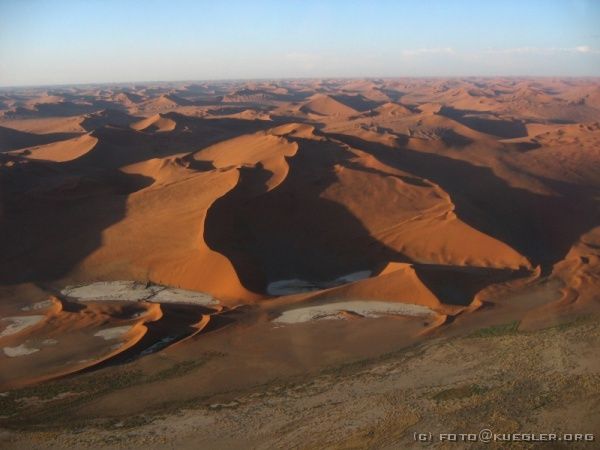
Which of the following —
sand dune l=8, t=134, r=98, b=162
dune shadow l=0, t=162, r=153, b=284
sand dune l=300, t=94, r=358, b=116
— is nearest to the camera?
dune shadow l=0, t=162, r=153, b=284

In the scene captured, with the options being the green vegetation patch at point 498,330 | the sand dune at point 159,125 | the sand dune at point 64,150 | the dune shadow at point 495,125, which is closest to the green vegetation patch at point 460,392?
the green vegetation patch at point 498,330

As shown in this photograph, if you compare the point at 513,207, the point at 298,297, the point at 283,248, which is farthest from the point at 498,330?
the point at 513,207

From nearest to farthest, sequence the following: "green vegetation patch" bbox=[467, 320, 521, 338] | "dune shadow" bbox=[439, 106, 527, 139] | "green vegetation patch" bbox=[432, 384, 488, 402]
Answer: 1. "green vegetation patch" bbox=[432, 384, 488, 402]
2. "green vegetation patch" bbox=[467, 320, 521, 338]
3. "dune shadow" bbox=[439, 106, 527, 139]

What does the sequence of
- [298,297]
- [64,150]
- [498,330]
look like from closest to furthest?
[498,330] → [298,297] → [64,150]

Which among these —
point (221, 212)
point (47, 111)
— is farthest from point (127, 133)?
point (47, 111)

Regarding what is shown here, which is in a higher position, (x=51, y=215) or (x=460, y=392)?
(x=51, y=215)

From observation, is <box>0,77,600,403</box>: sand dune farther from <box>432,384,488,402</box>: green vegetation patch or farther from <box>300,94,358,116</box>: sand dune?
<box>300,94,358,116</box>: sand dune

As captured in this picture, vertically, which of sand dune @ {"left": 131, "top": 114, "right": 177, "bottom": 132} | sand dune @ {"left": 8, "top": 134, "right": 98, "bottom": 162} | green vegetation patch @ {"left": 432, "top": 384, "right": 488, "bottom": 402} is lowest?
green vegetation patch @ {"left": 432, "top": 384, "right": 488, "bottom": 402}

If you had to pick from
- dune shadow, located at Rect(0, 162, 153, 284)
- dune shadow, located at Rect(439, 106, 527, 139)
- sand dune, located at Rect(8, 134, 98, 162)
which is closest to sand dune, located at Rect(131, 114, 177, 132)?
sand dune, located at Rect(8, 134, 98, 162)

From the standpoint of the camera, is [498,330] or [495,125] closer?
[498,330]

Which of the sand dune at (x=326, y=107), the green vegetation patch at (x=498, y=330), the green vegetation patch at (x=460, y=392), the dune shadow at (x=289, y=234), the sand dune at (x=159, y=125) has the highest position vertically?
the sand dune at (x=326, y=107)

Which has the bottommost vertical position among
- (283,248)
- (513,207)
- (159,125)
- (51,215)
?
(283,248)

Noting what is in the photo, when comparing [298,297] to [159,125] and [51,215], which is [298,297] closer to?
[51,215]

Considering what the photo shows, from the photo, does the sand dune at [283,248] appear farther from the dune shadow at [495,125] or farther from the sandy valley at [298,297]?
the dune shadow at [495,125]
